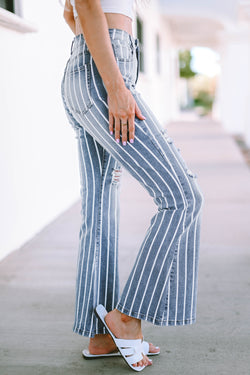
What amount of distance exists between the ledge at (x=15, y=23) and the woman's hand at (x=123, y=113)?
4.97 feet

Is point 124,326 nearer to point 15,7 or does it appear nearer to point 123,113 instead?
point 123,113

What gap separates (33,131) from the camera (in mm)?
3301

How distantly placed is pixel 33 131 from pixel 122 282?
1359 mm

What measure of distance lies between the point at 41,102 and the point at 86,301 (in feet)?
7.13

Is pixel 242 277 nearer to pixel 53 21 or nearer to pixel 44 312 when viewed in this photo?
pixel 44 312

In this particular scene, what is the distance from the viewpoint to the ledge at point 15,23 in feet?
8.68

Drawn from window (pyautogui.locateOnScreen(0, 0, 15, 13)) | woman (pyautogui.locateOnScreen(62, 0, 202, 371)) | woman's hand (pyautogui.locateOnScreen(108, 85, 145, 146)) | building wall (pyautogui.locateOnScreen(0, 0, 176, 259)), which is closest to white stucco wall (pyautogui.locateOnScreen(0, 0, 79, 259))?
building wall (pyautogui.locateOnScreen(0, 0, 176, 259))

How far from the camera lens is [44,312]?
6.89ft

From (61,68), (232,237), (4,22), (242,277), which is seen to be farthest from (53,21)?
(242,277)

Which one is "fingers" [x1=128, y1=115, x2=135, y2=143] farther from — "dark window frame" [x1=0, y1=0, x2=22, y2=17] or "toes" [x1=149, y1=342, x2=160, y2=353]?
"dark window frame" [x1=0, y1=0, x2=22, y2=17]

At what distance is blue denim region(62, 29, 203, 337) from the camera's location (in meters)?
1.42

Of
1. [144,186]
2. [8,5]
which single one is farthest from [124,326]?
[8,5]

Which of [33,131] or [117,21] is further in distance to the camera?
[33,131]

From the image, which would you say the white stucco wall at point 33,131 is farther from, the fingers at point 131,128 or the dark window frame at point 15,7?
the fingers at point 131,128
